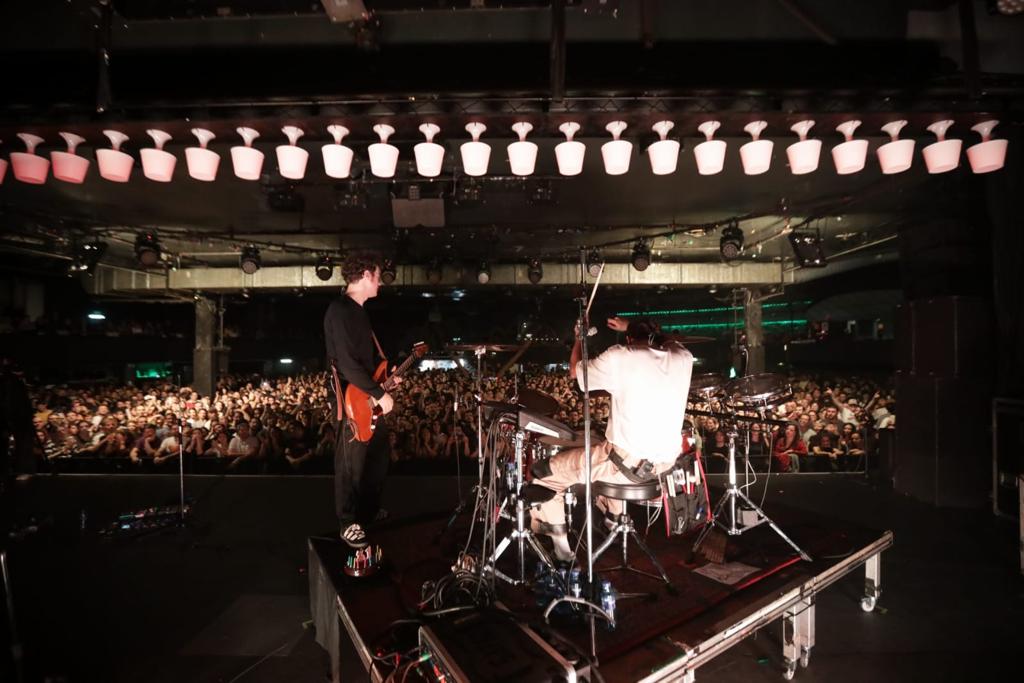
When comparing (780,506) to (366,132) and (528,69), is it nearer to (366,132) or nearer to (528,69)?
(528,69)

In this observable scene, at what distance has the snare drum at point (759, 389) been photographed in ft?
9.68

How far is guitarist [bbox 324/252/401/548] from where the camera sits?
3022 millimetres

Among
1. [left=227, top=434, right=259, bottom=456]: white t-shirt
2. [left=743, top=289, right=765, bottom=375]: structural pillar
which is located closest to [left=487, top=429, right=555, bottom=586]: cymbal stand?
[left=227, top=434, right=259, bottom=456]: white t-shirt

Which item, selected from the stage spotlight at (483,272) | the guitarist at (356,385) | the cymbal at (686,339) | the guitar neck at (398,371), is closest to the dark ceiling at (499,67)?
the guitarist at (356,385)

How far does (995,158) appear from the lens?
3033mm

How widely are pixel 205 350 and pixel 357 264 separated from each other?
12.7 meters

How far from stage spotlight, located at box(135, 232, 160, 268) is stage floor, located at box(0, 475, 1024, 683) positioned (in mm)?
4096

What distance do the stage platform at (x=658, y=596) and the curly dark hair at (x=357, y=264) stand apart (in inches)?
74.1

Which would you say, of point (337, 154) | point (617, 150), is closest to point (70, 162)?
point (337, 154)

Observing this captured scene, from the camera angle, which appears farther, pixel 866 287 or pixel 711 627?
pixel 866 287

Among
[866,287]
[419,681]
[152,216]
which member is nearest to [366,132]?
[419,681]

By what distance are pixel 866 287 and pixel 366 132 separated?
14811 millimetres

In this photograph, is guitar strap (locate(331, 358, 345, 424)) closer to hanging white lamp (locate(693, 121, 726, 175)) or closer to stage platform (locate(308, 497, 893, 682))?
stage platform (locate(308, 497, 893, 682))

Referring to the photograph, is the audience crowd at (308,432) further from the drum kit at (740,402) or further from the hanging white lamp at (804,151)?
the hanging white lamp at (804,151)
